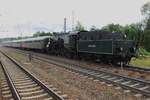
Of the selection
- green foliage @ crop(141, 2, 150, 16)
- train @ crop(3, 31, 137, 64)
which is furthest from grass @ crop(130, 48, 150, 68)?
green foliage @ crop(141, 2, 150, 16)

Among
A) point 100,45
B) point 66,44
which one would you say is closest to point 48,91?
point 100,45

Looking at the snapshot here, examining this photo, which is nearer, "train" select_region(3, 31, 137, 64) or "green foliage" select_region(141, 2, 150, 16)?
"train" select_region(3, 31, 137, 64)

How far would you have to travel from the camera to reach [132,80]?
12.2 meters

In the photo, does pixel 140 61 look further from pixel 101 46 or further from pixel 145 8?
pixel 145 8

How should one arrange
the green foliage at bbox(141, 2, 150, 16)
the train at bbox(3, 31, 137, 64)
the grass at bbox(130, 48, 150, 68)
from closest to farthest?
the train at bbox(3, 31, 137, 64) → the grass at bbox(130, 48, 150, 68) → the green foliage at bbox(141, 2, 150, 16)

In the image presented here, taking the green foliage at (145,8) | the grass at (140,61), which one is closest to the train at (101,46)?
the grass at (140,61)

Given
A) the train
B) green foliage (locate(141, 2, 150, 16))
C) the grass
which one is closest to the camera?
the train

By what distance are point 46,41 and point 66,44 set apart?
1201 centimetres

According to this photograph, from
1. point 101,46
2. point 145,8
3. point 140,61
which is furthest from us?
point 145,8

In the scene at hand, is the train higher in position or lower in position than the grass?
higher

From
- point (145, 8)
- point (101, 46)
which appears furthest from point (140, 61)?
point (145, 8)

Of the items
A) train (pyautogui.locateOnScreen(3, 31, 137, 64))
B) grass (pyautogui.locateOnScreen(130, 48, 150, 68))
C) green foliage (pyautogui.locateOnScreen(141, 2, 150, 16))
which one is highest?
green foliage (pyautogui.locateOnScreen(141, 2, 150, 16))

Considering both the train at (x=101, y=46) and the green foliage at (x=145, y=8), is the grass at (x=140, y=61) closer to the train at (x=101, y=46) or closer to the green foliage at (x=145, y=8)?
the train at (x=101, y=46)

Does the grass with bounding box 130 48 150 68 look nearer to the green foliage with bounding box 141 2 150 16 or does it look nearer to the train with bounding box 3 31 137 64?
the train with bounding box 3 31 137 64
